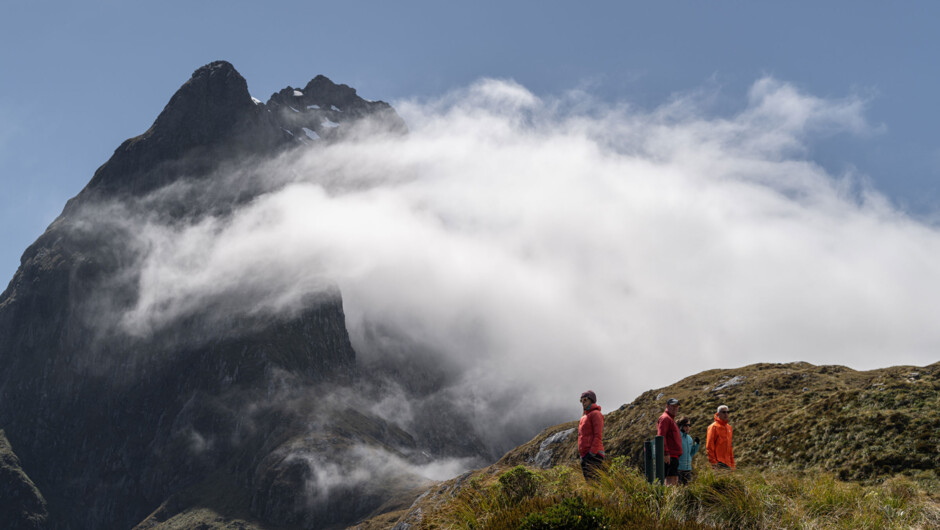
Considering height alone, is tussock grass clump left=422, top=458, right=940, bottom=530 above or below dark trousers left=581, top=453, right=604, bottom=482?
below

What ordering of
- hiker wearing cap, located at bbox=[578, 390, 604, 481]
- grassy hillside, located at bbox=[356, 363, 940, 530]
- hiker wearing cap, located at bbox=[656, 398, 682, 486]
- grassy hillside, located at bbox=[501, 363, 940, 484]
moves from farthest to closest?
grassy hillside, located at bbox=[501, 363, 940, 484] → hiker wearing cap, located at bbox=[656, 398, 682, 486] → hiker wearing cap, located at bbox=[578, 390, 604, 481] → grassy hillside, located at bbox=[356, 363, 940, 530]

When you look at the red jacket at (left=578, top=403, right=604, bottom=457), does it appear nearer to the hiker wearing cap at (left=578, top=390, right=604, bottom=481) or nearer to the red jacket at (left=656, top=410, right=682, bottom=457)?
the hiker wearing cap at (left=578, top=390, right=604, bottom=481)

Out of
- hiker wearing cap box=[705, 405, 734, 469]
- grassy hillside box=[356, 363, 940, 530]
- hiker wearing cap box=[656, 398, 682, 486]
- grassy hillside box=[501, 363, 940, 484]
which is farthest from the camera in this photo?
grassy hillside box=[501, 363, 940, 484]

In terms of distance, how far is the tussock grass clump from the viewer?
1494 centimetres

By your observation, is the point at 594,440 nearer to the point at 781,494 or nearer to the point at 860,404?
the point at 781,494

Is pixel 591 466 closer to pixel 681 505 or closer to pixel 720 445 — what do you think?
pixel 681 505

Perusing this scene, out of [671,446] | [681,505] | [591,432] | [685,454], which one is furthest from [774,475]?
[591,432]

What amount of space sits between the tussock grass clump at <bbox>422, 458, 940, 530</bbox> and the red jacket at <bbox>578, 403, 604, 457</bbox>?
3.82 feet

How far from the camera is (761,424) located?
39.9 m

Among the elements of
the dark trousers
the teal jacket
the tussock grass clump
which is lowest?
the tussock grass clump

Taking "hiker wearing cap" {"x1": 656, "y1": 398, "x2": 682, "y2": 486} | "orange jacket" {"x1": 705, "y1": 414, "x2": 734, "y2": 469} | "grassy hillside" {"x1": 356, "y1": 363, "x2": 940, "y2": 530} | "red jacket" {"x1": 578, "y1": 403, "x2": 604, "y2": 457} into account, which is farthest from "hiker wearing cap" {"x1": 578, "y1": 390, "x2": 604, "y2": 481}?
"orange jacket" {"x1": 705, "y1": 414, "x2": 734, "y2": 469}

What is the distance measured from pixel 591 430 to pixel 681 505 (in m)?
3.56

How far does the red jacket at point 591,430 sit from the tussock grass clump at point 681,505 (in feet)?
3.82

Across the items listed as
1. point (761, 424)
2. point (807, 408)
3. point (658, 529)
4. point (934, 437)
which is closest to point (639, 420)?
point (761, 424)
